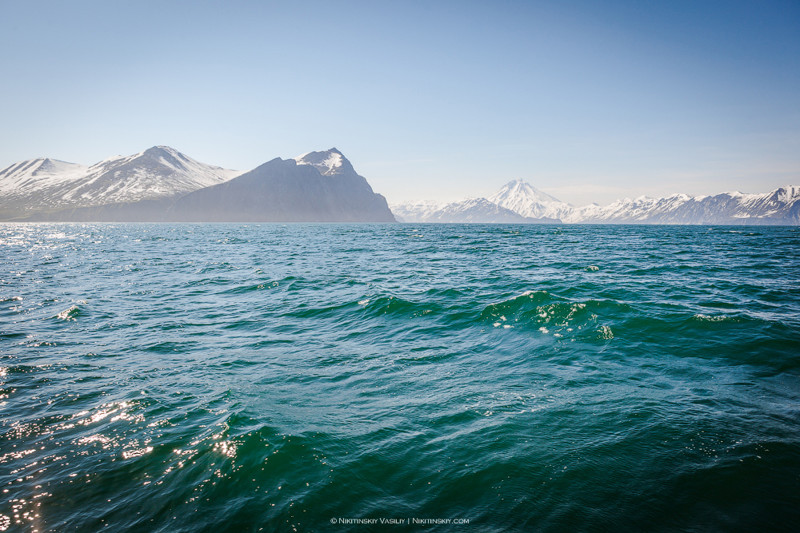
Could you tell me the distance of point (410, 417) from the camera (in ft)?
25.3

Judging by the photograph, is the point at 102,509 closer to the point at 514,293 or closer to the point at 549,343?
the point at 549,343

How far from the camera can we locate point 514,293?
1842 cm

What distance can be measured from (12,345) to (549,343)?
18.5 m

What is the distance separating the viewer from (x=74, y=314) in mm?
16141

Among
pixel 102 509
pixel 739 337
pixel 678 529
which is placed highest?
pixel 739 337

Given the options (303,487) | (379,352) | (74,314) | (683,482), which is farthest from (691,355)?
(74,314)

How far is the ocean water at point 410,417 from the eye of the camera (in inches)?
208

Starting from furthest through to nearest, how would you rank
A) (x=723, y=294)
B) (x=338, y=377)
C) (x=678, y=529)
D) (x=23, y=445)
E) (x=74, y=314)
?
(x=723, y=294) → (x=74, y=314) → (x=338, y=377) → (x=23, y=445) → (x=678, y=529)

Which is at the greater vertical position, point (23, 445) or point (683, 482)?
point (683, 482)

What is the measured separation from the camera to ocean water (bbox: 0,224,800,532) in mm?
5281

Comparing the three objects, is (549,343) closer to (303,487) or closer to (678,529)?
(678,529)

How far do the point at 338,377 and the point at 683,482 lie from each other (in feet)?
24.8

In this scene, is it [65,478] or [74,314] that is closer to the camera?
[65,478]

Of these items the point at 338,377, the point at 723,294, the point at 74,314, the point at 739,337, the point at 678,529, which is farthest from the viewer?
the point at 723,294
